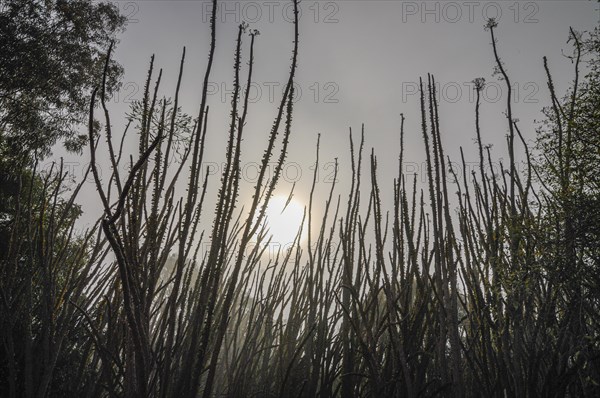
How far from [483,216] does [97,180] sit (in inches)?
76.6

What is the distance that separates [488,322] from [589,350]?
45cm

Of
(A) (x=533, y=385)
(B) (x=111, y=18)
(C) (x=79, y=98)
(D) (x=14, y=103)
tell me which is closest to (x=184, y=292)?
(A) (x=533, y=385)

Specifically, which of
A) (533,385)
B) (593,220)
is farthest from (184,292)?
(593,220)

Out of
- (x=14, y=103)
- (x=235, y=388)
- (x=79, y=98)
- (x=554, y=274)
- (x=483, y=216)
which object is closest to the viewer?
(x=554, y=274)

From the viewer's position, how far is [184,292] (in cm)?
136

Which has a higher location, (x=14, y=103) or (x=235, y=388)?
(x=14, y=103)

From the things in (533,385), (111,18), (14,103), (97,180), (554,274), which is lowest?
(533,385)

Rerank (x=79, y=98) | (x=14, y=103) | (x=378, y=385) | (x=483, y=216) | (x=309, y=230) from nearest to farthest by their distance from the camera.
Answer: (x=378, y=385) < (x=483, y=216) < (x=309, y=230) < (x=14, y=103) < (x=79, y=98)

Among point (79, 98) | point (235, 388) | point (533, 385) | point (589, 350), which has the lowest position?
point (235, 388)

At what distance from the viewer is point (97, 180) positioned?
2.11ft

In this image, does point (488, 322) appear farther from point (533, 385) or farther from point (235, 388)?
point (235, 388)

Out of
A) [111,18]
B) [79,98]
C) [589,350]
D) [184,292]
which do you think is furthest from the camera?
[111,18]

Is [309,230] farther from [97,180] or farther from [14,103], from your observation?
[14,103]

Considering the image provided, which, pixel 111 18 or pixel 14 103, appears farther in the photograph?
pixel 111 18
